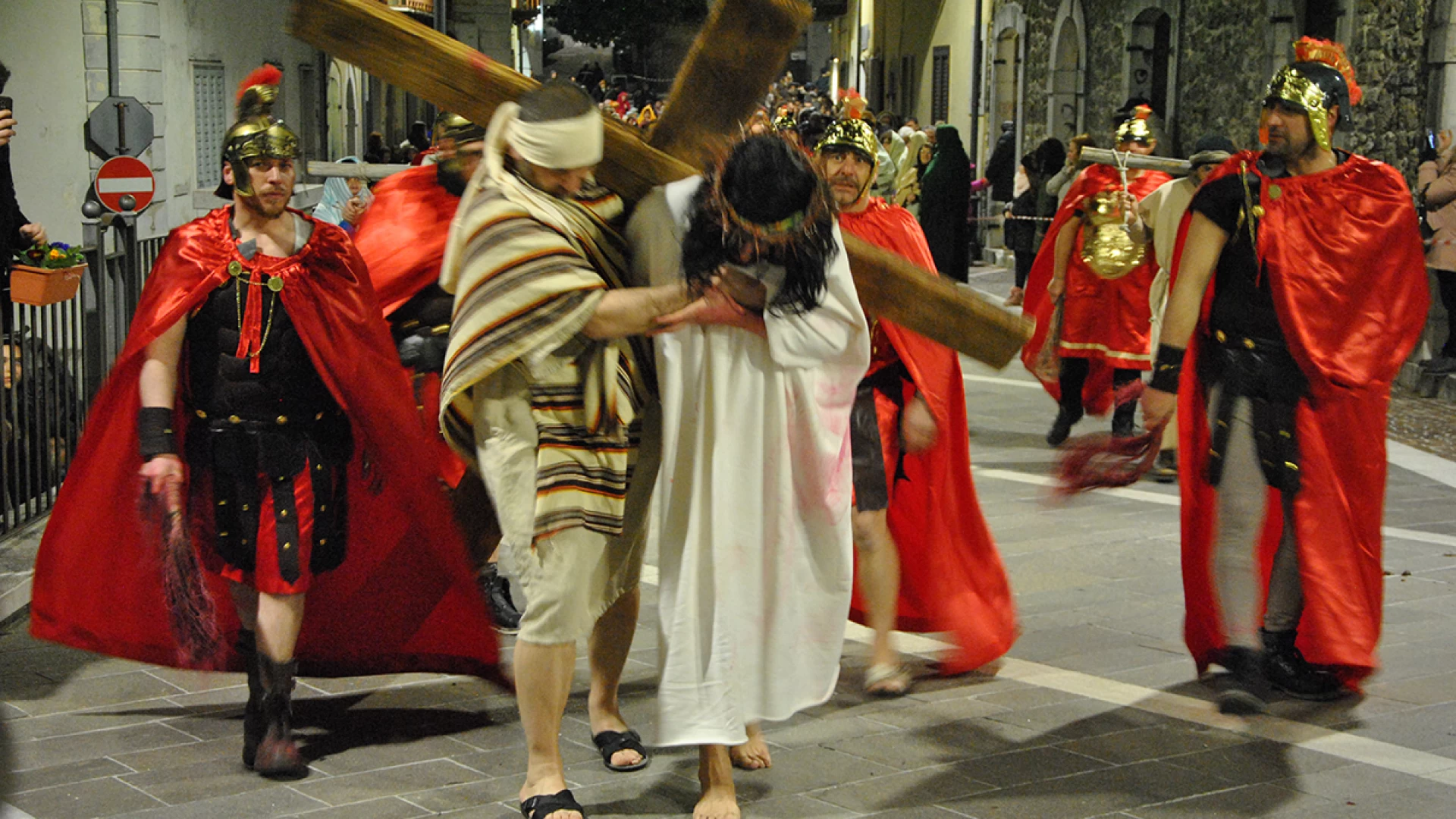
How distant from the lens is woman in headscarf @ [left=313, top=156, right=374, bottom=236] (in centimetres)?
823

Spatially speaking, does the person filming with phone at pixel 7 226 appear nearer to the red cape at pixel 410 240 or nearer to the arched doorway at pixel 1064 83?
the red cape at pixel 410 240

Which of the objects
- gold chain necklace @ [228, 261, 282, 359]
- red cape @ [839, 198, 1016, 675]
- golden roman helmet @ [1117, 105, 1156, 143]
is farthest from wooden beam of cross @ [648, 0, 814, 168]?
golden roman helmet @ [1117, 105, 1156, 143]

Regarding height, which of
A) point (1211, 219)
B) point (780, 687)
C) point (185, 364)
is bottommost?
point (780, 687)

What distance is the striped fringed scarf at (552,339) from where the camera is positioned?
384 centimetres

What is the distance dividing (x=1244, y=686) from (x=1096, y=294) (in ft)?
16.9

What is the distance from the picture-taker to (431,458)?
472cm

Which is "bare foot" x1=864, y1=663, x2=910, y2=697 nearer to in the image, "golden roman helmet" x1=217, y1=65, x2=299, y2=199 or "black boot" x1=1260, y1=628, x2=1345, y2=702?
"black boot" x1=1260, y1=628, x2=1345, y2=702

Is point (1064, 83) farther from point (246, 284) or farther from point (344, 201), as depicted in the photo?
point (246, 284)

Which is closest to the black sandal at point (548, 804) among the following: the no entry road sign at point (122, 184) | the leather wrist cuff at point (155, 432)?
the leather wrist cuff at point (155, 432)

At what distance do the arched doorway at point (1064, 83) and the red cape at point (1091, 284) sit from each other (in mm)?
13223

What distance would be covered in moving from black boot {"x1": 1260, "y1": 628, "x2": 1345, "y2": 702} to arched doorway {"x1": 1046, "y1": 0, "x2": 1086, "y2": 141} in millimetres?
18411

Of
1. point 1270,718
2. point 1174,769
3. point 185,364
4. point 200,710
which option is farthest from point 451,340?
point 1270,718

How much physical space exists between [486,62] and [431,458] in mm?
1178

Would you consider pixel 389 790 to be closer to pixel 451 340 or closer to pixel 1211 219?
pixel 451 340
